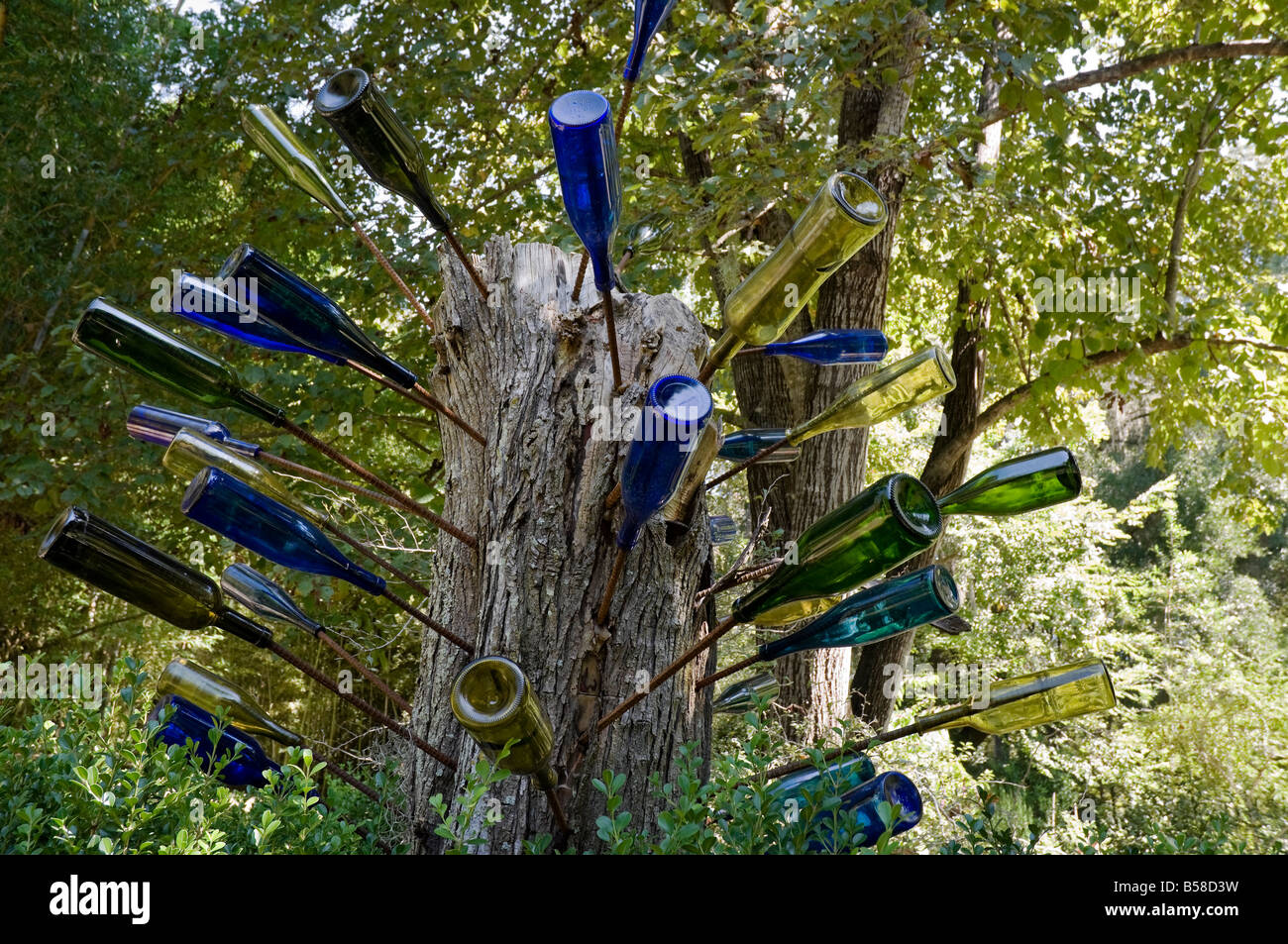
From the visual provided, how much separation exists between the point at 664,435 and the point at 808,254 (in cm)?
26

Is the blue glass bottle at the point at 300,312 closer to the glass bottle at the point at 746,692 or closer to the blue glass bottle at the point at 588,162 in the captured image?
the blue glass bottle at the point at 588,162

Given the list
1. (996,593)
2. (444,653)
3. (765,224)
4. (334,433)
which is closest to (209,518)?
(444,653)

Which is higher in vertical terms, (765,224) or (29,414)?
(765,224)

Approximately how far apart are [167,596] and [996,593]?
29.5ft

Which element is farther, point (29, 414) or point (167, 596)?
point (29, 414)

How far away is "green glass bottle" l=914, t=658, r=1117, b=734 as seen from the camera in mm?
903

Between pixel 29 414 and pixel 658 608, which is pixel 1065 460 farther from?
pixel 29 414

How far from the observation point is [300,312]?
90cm

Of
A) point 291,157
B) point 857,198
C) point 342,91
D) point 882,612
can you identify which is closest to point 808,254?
point 857,198

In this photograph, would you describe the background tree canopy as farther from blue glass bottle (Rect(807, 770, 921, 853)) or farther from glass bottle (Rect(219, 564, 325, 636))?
blue glass bottle (Rect(807, 770, 921, 853))
